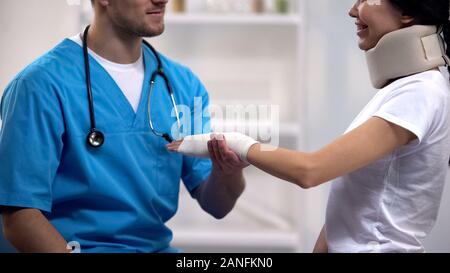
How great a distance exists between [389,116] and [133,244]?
1.74 ft

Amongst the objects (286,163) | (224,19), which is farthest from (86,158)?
(224,19)

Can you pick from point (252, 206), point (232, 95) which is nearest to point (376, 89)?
point (232, 95)

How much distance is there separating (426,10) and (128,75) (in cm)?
55

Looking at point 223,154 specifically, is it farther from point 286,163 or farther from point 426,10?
point 426,10

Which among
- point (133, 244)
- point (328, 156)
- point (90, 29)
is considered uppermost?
point (90, 29)

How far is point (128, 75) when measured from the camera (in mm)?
1237

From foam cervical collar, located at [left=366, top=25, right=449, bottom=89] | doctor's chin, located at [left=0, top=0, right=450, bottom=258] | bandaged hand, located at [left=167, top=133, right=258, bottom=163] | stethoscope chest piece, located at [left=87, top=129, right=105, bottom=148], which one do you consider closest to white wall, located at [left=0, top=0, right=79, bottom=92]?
doctor's chin, located at [left=0, top=0, right=450, bottom=258]

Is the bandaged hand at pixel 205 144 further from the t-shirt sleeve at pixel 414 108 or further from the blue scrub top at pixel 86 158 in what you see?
the t-shirt sleeve at pixel 414 108

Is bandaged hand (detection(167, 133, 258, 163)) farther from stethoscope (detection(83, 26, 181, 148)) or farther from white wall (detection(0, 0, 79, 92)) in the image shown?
white wall (detection(0, 0, 79, 92))

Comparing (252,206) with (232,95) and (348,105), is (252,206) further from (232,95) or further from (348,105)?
(348,105)

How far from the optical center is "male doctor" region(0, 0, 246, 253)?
42.7 inches

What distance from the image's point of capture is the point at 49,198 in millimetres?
1109

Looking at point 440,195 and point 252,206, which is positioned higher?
point 440,195

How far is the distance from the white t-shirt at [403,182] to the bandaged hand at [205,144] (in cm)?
16
